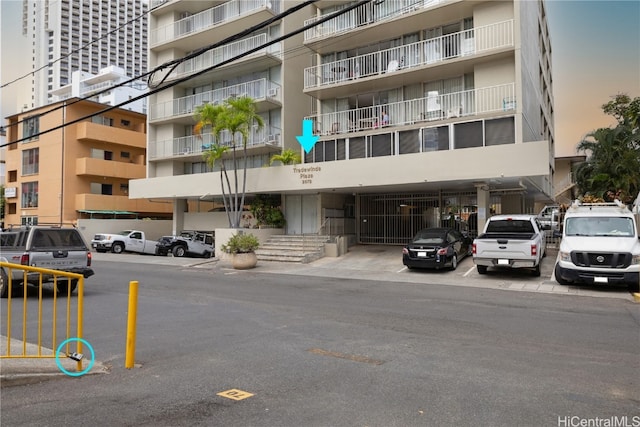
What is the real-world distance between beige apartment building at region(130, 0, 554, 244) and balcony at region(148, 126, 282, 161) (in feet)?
0.32

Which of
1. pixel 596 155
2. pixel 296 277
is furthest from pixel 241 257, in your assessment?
pixel 596 155

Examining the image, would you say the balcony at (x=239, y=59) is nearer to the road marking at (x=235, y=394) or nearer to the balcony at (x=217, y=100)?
the balcony at (x=217, y=100)

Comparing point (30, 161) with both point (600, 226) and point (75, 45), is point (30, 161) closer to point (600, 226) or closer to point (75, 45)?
point (600, 226)

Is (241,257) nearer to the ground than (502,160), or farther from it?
nearer to the ground

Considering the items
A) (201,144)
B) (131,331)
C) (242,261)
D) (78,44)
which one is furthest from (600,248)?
(78,44)

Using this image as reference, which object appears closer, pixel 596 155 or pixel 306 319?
pixel 306 319

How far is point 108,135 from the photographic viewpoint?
40562 millimetres

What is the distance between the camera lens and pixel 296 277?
16.7m

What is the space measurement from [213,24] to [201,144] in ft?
25.8

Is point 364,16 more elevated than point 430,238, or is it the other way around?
point 364,16

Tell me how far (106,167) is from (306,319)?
36647mm

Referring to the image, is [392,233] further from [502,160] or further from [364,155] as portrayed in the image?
[502,160]

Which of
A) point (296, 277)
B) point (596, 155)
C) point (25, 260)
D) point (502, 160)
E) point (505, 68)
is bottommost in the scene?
point (296, 277)

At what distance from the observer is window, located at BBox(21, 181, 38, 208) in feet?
132
